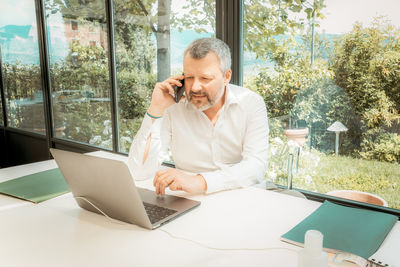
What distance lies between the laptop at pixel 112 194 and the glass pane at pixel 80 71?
7.59ft

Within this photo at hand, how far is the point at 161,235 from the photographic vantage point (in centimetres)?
102

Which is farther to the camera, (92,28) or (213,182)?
(92,28)

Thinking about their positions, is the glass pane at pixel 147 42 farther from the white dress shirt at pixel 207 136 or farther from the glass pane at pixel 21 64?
the glass pane at pixel 21 64

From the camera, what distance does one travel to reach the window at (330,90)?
5.80 ft

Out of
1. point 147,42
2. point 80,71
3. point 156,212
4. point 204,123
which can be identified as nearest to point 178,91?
point 204,123

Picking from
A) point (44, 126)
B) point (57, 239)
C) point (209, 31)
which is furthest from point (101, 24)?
point (57, 239)

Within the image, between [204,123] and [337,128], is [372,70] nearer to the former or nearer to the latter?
[337,128]

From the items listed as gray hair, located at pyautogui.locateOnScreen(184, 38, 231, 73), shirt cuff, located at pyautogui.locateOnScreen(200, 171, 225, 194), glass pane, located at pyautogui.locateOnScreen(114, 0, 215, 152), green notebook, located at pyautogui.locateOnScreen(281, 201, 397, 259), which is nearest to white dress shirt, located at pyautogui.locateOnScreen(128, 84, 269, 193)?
gray hair, located at pyautogui.locateOnScreen(184, 38, 231, 73)

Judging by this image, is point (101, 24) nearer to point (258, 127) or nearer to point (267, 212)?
point (258, 127)

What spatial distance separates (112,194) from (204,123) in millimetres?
826

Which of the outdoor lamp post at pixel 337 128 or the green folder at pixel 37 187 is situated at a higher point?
the outdoor lamp post at pixel 337 128

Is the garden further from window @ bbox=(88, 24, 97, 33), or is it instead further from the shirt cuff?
the shirt cuff


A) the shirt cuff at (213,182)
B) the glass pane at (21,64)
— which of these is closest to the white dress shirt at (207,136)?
the shirt cuff at (213,182)

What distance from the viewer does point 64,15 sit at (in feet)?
12.4
